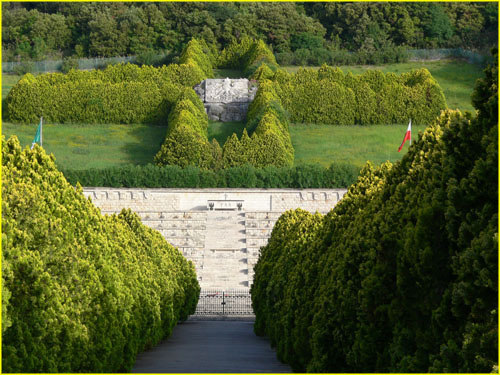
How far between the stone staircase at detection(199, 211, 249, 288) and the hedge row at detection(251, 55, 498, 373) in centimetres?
1250

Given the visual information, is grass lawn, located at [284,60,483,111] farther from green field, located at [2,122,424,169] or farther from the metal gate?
the metal gate

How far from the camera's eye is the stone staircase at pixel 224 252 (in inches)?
994

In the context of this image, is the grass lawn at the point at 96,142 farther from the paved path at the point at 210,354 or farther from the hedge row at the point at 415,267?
the hedge row at the point at 415,267

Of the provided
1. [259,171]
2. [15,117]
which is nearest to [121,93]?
[15,117]

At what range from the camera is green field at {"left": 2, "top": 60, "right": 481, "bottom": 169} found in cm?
3594

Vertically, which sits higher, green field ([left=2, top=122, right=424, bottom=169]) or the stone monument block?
the stone monument block

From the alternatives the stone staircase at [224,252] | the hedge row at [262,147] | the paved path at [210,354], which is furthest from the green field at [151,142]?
the paved path at [210,354]

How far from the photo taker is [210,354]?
14.1 m

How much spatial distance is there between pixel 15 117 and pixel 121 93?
5061mm

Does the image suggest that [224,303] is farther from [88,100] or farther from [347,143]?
[88,100]

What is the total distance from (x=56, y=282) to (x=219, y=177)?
21946mm

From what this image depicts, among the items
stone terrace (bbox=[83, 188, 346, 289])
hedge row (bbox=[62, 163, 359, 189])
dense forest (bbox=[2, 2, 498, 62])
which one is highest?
dense forest (bbox=[2, 2, 498, 62])

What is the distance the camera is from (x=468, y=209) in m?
7.94

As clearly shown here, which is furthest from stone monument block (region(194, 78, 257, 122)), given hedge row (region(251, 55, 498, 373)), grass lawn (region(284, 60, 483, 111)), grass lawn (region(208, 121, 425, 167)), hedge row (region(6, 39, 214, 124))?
hedge row (region(251, 55, 498, 373))
